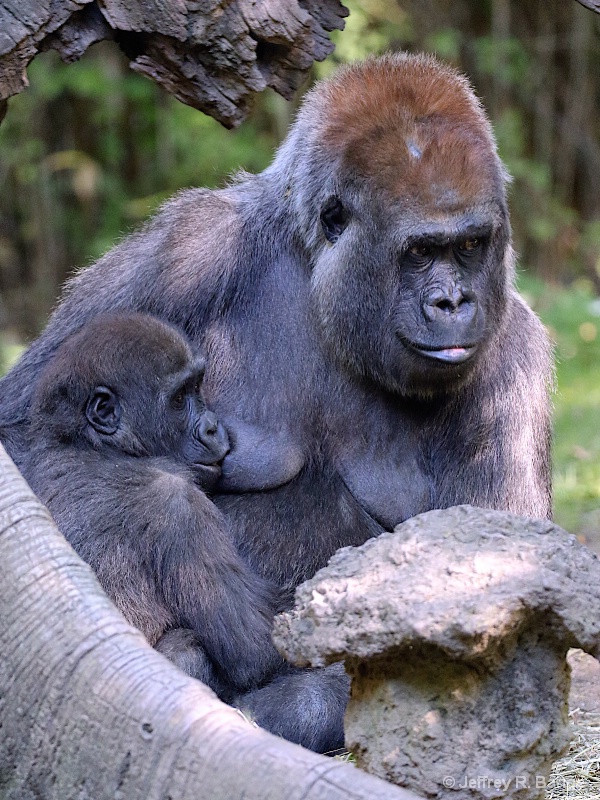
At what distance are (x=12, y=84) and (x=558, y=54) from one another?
10520 millimetres

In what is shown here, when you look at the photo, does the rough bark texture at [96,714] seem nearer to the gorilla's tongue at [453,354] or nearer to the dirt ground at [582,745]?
the dirt ground at [582,745]

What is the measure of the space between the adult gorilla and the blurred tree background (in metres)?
6.48

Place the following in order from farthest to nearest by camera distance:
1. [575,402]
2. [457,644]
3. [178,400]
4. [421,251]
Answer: [575,402] < [178,400] < [421,251] < [457,644]

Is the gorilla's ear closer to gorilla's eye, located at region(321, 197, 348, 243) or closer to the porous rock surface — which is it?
gorilla's eye, located at region(321, 197, 348, 243)

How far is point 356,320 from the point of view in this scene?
4.10 m

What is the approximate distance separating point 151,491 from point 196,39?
6.03ft

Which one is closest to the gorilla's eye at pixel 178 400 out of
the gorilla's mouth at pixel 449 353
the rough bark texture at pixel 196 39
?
the gorilla's mouth at pixel 449 353

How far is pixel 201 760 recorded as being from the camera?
253 centimetres

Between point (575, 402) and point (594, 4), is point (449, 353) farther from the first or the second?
point (575, 402)

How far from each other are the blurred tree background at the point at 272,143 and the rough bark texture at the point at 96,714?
816 centimetres

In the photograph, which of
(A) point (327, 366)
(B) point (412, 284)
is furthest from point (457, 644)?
→ (A) point (327, 366)

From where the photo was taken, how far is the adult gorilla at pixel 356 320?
3.91m

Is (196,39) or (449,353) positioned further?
(196,39)

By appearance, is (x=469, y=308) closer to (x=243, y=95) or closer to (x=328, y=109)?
(x=328, y=109)
